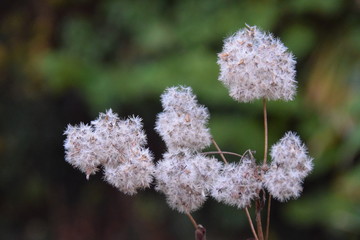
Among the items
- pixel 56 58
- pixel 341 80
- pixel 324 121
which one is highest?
pixel 56 58

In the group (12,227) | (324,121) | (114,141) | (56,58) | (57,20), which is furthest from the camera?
(12,227)

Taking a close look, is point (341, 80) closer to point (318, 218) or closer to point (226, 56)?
point (318, 218)

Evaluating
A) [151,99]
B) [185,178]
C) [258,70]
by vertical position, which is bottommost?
[185,178]

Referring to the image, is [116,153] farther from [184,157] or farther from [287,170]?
[287,170]

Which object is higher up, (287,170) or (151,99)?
(151,99)

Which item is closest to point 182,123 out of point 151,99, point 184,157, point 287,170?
point 184,157

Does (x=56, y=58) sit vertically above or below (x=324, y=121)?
above

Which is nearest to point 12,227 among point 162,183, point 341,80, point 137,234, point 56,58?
point 137,234
